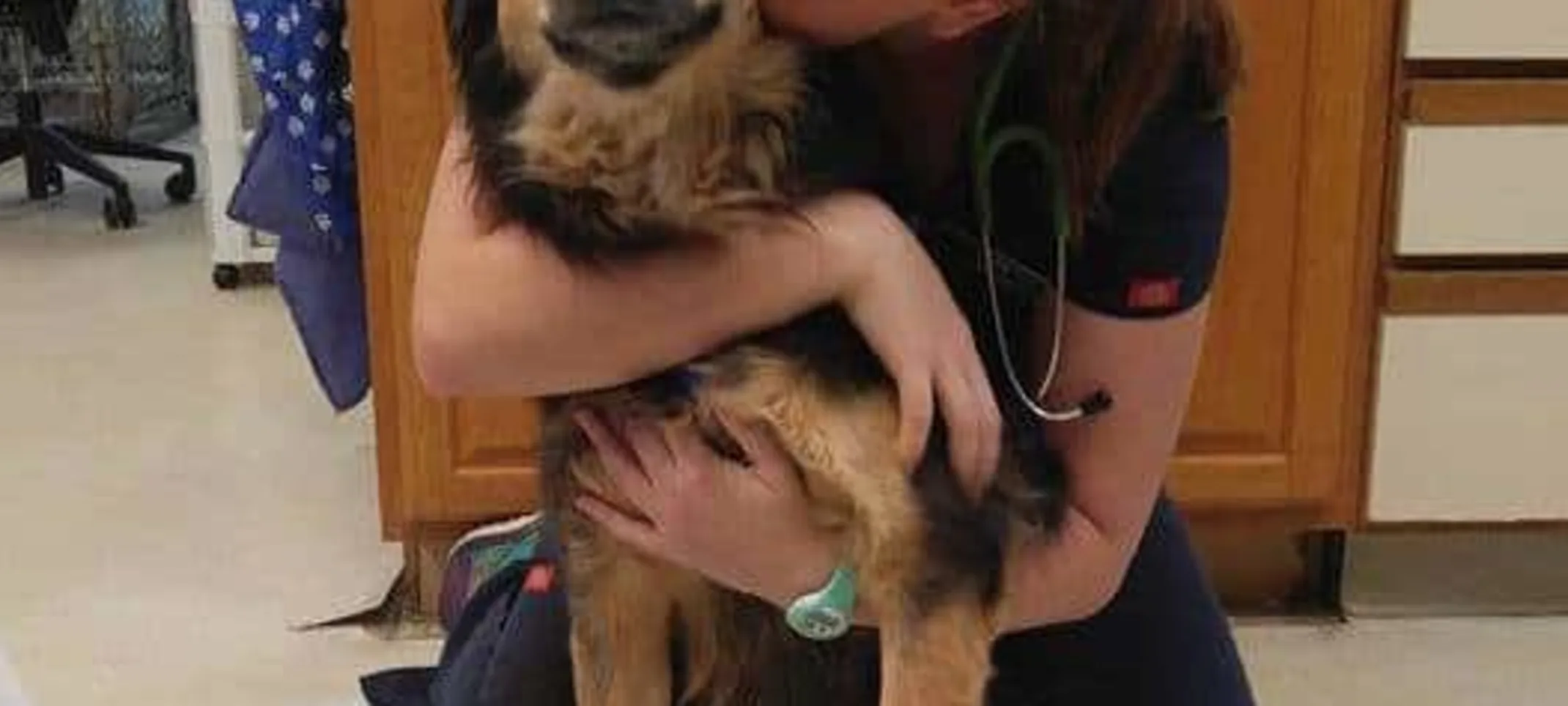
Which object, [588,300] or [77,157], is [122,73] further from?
[588,300]

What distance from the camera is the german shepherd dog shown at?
3.42 feet

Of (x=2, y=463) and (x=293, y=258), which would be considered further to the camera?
(x=2, y=463)

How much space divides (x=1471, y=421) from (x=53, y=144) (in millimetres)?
3424

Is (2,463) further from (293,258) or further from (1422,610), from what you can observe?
(1422,610)

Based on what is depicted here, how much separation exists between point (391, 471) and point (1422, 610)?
1177 millimetres

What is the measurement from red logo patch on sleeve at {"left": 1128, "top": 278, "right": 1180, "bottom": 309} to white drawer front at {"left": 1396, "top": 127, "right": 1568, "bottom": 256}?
3.50 ft

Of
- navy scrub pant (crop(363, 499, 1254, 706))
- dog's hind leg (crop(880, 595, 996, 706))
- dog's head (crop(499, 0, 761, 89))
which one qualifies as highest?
dog's head (crop(499, 0, 761, 89))

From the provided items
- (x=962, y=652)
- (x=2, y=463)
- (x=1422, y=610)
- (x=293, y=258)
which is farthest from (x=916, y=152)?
(x=2, y=463)

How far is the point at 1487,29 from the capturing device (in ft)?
7.17

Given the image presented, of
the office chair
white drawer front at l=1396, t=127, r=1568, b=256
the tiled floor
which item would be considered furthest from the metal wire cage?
white drawer front at l=1396, t=127, r=1568, b=256

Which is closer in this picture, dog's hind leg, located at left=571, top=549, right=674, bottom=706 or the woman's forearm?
the woman's forearm

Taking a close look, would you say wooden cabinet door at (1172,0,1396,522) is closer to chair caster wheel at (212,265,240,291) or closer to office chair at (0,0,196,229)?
chair caster wheel at (212,265,240,291)

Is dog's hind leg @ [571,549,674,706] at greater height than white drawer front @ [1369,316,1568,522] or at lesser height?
greater

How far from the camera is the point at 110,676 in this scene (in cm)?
232
